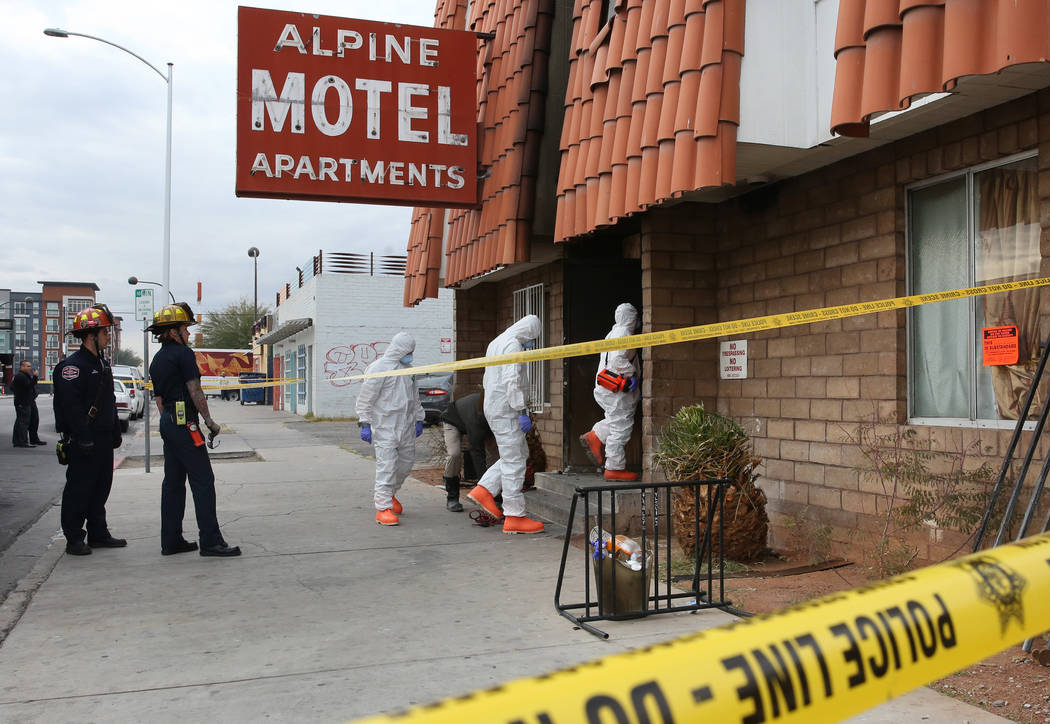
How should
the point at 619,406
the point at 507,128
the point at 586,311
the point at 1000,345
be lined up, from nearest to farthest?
the point at 1000,345
the point at 619,406
the point at 507,128
the point at 586,311

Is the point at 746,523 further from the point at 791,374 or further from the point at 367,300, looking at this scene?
the point at 367,300

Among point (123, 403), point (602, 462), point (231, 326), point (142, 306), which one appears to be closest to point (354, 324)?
Result: point (123, 403)

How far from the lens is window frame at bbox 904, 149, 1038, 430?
5.40 meters

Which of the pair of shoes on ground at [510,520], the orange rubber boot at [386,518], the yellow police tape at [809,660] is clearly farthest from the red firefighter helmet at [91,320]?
the yellow police tape at [809,660]

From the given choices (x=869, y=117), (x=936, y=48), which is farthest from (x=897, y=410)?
(x=936, y=48)

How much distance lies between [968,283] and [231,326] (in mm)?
79287

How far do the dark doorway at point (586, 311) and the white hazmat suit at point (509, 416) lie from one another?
155 centimetres

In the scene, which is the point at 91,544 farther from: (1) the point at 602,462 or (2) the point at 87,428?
(1) the point at 602,462

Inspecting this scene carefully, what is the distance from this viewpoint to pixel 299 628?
505 centimetres

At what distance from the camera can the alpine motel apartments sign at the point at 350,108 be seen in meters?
8.52

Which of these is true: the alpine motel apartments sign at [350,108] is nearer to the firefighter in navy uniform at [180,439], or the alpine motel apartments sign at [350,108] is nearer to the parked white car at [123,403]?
the firefighter in navy uniform at [180,439]

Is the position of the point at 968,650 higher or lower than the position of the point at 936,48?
lower

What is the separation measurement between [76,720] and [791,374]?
552 cm

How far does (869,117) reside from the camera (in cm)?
505
